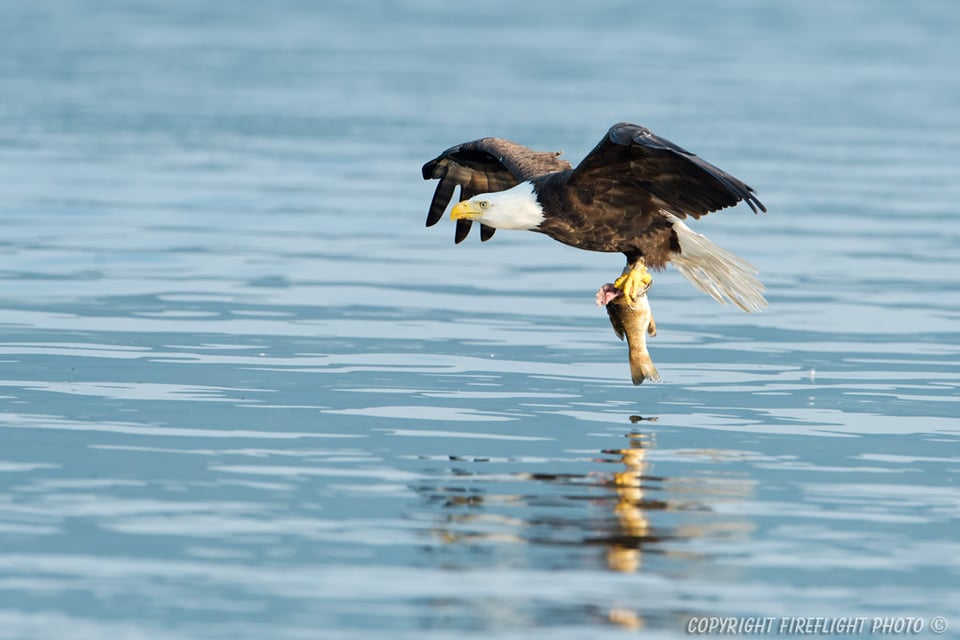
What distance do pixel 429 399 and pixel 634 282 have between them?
114 cm

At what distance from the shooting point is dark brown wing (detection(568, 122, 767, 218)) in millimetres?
9383

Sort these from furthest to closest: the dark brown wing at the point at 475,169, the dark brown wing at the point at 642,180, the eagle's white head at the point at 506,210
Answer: the dark brown wing at the point at 475,169
the eagle's white head at the point at 506,210
the dark brown wing at the point at 642,180

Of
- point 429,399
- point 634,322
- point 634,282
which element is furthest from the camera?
point 634,282

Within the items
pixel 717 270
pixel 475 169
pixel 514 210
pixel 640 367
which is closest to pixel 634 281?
pixel 640 367

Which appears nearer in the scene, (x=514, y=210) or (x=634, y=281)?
(x=634, y=281)

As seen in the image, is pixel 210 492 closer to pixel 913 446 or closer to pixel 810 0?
pixel 913 446

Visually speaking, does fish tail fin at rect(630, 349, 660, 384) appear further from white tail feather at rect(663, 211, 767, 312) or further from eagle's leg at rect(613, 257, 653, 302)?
white tail feather at rect(663, 211, 767, 312)

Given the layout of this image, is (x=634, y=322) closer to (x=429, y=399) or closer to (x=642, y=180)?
(x=642, y=180)

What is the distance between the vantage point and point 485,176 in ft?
38.3

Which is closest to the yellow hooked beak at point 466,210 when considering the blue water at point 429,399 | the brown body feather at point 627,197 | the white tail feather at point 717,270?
the brown body feather at point 627,197

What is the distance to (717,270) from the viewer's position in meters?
10.7

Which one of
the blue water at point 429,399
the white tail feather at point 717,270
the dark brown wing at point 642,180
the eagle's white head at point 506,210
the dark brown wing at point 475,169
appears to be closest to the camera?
the blue water at point 429,399

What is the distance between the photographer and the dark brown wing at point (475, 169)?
11.3 meters

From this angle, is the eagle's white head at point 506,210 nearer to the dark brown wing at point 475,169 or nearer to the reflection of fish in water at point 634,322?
the reflection of fish in water at point 634,322
